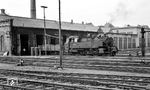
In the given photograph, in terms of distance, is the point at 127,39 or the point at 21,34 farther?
the point at 127,39

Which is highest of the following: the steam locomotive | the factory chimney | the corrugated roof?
the factory chimney

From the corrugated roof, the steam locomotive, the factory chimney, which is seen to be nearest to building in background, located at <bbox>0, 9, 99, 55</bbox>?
the corrugated roof

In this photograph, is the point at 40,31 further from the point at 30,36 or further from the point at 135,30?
the point at 135,30

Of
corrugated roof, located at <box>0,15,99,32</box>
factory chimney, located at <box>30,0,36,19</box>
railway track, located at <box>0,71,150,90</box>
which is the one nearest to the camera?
railway track, located at <box>0,71,150,90</box>

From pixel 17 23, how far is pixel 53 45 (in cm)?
688

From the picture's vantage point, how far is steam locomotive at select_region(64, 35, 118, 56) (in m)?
28.9

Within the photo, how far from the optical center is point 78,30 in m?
48.3

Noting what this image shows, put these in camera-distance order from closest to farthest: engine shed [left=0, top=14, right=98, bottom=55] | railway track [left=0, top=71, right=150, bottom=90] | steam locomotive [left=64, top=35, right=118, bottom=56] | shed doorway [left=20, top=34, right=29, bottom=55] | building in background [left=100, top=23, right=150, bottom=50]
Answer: railway track [left=0, top=71, right=150, bottom=90], steam locomotive [left=64, top=35, right=118, bottom=56], engine shed [left=0, top=14, right=98, bottom=55], shed doorway [left=20, top=34, right=29, bottom=55], building in background [left=100, top=23, right=150, bottom=50]

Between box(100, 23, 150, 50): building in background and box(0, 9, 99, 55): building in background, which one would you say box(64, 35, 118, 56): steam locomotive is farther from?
box(100, 23, 150, 50): building in background

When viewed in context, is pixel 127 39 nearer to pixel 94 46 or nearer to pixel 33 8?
pixel 33 8

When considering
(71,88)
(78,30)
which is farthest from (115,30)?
(71,88)

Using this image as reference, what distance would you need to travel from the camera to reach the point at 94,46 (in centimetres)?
2936

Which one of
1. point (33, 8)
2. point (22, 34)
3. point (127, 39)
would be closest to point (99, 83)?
point (22, 34)

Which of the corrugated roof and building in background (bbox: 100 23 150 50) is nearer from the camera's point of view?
the corrugated roof
